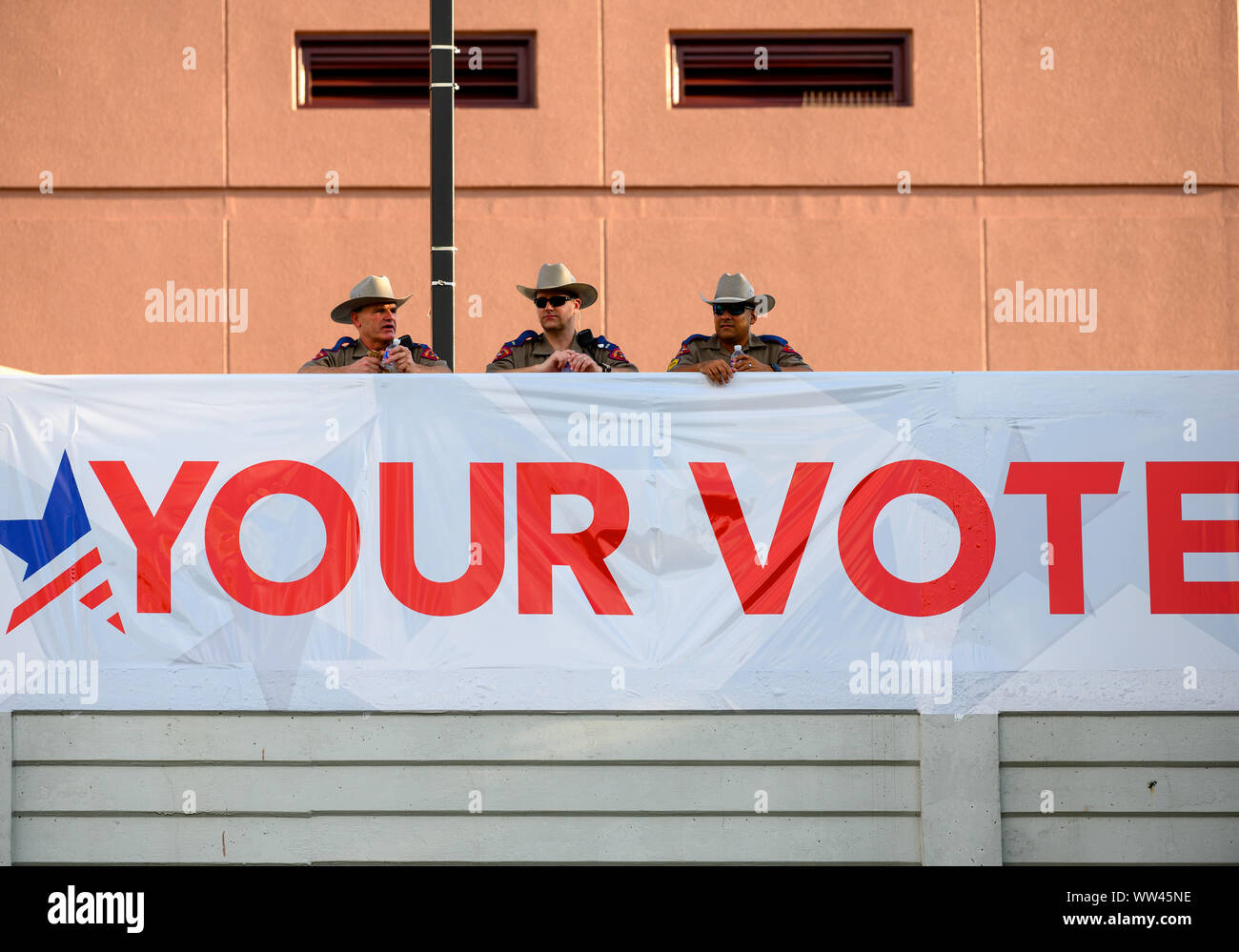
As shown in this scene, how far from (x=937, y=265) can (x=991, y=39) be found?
1.72 meters

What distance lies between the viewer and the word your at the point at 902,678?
4938 mm

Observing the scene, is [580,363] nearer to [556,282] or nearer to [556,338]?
[556,338]

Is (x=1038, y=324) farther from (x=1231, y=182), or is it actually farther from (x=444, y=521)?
(x=444, y=521)

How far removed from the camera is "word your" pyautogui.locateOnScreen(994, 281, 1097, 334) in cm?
973

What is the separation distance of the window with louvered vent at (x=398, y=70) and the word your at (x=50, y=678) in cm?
585

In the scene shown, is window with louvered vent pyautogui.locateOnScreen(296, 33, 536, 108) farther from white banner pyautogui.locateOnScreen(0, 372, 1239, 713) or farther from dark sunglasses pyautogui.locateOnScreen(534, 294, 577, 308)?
white banner pyautogui.locateOnScreen(0, 372, 1239, 713)

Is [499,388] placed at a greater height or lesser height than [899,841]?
greater

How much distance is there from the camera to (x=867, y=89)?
989cm

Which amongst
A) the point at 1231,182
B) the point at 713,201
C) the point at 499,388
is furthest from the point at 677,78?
the point at 499,388

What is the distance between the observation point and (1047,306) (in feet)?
32.1
